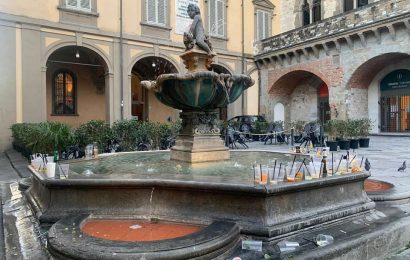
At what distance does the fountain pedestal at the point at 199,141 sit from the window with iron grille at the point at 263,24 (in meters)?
17.3

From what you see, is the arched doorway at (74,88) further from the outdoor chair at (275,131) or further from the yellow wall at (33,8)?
the outdoor chair at (275,131)

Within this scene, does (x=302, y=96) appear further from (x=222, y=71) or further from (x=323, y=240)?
(x=323, y=240)

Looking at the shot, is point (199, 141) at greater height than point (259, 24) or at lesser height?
lesser

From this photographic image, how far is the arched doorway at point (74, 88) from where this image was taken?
1711 centimetres

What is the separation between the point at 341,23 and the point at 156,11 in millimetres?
8828

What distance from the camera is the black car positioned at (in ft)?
56.7

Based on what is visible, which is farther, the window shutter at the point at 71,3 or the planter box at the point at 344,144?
the window shutter at the point at 71,3

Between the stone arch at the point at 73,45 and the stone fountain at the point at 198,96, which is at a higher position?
the stone arch at the point at 73,45

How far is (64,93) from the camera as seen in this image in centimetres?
1767

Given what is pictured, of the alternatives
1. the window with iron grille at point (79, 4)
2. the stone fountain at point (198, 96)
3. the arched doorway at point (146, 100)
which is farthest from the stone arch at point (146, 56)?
the stone fountain at point (198, 96)

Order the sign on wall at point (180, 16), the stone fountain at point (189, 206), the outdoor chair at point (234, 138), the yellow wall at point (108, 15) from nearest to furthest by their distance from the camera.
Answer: the stone fountain at point (189, 206) → the outdoor chair at point (234, 138) → the yellow wall at point (108, 15) → the sign on wall at point (180, 16)

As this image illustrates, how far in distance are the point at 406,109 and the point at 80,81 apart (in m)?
16.6

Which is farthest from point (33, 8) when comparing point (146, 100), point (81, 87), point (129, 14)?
point (146, 100)

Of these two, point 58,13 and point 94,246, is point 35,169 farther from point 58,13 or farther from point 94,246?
point 58,13
